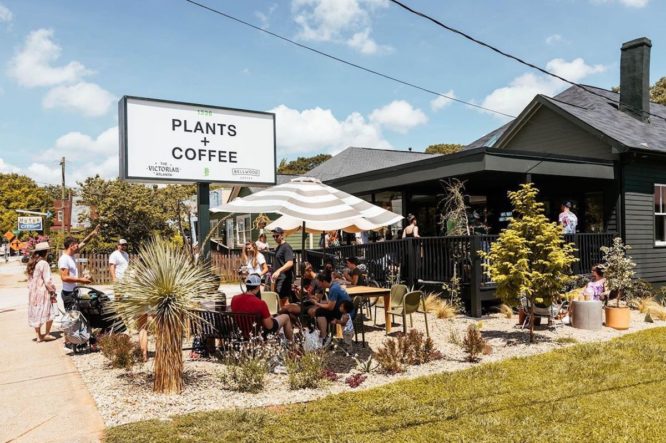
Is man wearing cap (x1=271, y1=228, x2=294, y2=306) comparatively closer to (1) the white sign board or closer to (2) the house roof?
(1) the white sign board

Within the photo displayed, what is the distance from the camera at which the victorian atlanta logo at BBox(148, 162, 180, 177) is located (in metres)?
9.66

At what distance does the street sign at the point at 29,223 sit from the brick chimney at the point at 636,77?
69.2m

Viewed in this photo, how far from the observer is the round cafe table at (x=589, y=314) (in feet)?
32.0

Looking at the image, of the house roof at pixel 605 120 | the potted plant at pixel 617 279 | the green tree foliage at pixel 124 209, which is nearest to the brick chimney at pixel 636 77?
the house roof at pixel 605 120

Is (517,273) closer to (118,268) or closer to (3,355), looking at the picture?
(118,268)

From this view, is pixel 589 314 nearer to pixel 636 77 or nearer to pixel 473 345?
pixel 473 345

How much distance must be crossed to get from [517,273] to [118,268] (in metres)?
7.32

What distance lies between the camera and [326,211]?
23.2ft

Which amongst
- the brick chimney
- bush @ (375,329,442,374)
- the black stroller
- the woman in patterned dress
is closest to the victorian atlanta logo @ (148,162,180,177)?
the woman in patterned dress

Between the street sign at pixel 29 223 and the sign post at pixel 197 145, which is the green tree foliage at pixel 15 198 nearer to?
the street sign at pixel 29 223

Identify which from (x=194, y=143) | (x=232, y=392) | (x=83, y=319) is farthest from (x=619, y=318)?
(x=83, y=319)

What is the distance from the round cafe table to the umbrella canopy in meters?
4.35

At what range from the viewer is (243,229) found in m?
30.7

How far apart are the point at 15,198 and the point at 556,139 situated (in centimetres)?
8376
